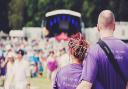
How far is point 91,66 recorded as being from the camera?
265 inches

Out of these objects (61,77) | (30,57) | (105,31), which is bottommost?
(30,57)

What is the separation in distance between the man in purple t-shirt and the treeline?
70070 millimetres

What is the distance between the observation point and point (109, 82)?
681cm

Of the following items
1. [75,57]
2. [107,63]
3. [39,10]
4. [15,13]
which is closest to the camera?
[107,63]

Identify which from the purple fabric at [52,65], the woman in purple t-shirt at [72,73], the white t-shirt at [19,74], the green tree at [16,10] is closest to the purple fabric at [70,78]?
the woman in purple t-shirt at [72,73]

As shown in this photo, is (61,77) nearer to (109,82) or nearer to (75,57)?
(75,57)

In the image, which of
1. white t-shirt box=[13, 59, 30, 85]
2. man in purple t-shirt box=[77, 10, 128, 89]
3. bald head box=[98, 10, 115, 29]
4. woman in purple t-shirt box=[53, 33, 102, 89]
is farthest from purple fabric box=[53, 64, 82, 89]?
white t-shirt box=[13, 59, 30, 85]

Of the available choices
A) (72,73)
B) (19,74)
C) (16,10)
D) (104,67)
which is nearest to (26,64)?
(19,74)

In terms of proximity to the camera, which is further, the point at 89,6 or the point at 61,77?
the point at 89,6

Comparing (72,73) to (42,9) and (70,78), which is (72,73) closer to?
(70,78)

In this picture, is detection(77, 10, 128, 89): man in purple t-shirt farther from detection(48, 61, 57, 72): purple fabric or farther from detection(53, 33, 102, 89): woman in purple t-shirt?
detection(48, 61, 57, 72): purple fabric

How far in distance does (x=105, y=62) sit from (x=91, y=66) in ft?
0.49

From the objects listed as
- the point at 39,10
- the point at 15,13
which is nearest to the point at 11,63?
the point at 39,10

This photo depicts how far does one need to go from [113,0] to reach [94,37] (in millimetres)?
36133
